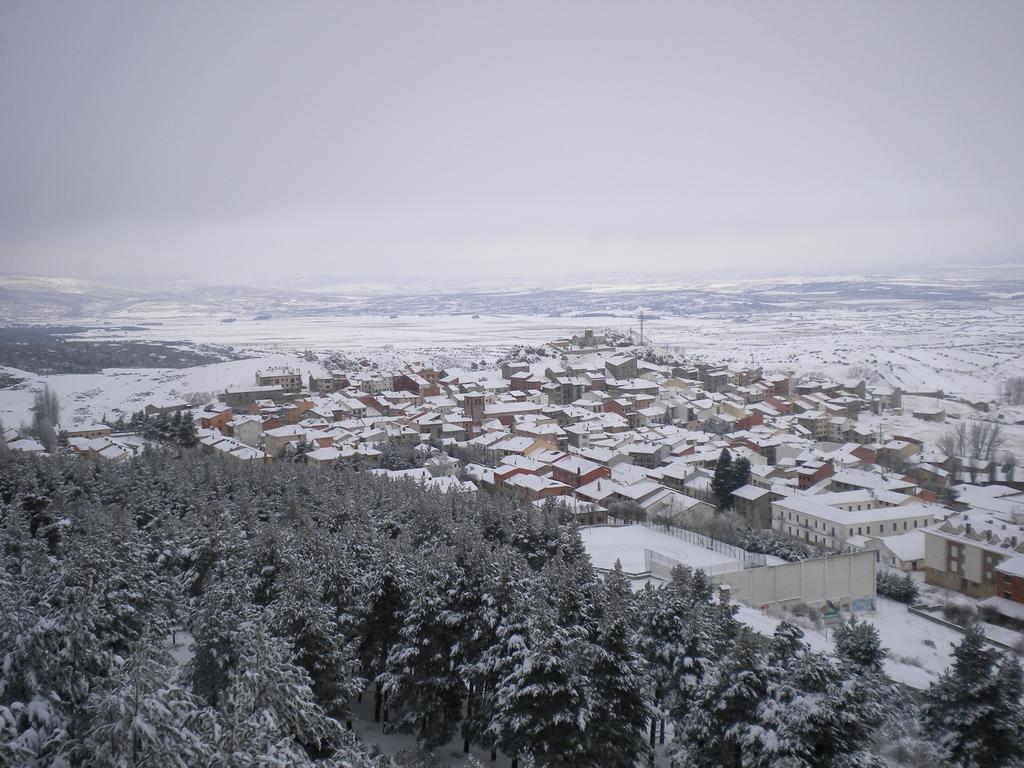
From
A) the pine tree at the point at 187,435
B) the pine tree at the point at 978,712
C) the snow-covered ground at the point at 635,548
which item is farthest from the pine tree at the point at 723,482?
the pine tree at the point at 187,435

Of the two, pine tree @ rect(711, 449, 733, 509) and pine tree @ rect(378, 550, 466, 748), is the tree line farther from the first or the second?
pine tree @ rect(711, 449, 733, 509)

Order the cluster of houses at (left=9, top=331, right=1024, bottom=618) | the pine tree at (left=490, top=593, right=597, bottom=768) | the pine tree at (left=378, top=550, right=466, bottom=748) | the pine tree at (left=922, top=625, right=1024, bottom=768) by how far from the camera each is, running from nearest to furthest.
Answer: the pine tree at (left=490, top=593, right=597, bottom=768)
the pine tree at (left=922, top=625, right=1024, bottom=768)
the pine tree at (left=378, top=550, right=466, bottom=748)
the cluster of houses at (left=9, top=331, right=1024, bottom=618)

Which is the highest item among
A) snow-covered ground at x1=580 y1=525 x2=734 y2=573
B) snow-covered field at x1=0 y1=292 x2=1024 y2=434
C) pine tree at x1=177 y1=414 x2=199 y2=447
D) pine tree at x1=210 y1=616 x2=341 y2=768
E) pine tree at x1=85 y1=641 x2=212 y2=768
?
pine tree at x1=85 y1=641 x2=212 y2=768

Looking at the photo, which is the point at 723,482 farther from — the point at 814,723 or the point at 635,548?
the point at 814,723

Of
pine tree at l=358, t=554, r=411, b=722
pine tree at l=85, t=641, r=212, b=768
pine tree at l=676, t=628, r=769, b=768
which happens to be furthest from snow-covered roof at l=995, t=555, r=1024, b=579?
Answer: pine tree at l=85, t=641, r=212, b=768

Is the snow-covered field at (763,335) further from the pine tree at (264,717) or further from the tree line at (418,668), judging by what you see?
the pine tree at (264,717)

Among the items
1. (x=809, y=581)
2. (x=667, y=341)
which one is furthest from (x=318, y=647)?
(x=667, y=341)
